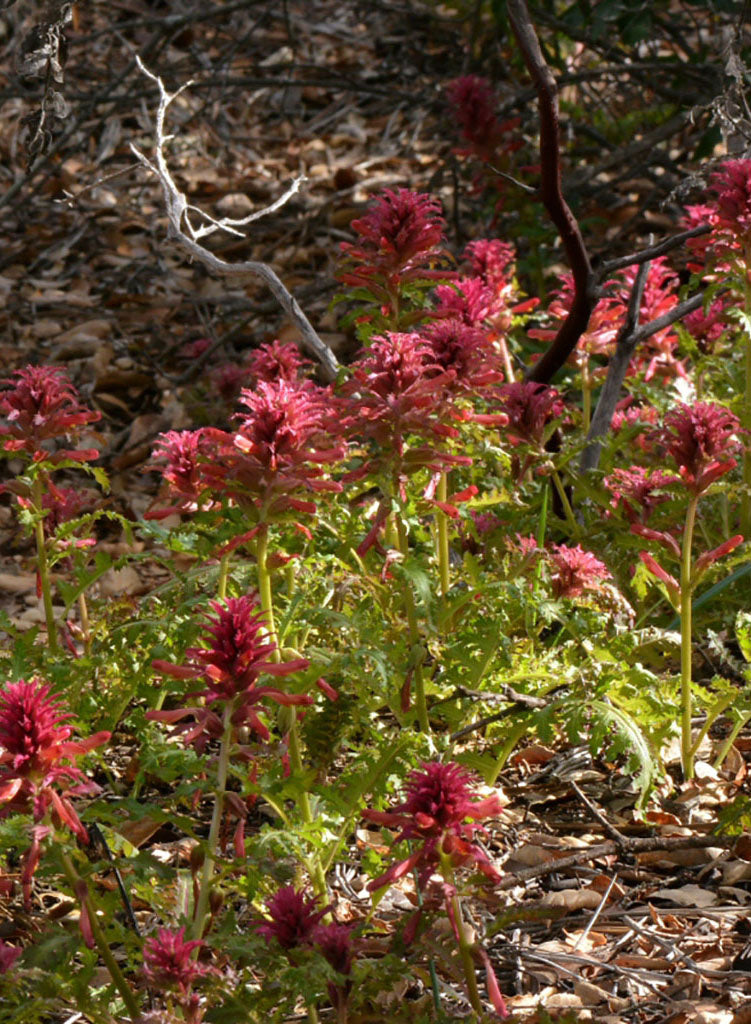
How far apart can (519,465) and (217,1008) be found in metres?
1.67

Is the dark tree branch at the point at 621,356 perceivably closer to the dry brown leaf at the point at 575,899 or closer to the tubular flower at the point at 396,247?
the tubular flower at the point at 396,247

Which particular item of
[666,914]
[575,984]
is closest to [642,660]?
[666,914]

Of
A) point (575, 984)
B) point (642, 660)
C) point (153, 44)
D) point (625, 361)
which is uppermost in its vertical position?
point (153, 44)

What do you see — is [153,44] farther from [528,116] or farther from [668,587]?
[668,587]

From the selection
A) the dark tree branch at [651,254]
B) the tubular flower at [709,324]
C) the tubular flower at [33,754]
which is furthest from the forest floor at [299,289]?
the tubular flower at [709,324]

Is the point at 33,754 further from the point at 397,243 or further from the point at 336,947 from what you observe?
the point at 397,243

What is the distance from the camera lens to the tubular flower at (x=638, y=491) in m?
2.95

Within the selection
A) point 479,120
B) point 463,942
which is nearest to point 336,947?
point 463,942

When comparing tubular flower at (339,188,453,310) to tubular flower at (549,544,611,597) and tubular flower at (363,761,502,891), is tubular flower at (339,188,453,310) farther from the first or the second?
tubular flower at (363,761,502,891)

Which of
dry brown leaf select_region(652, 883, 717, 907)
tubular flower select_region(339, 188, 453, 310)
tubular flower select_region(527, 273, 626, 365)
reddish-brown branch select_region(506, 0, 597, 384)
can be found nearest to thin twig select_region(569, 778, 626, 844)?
dry brown leaf select_region(652, 883, 717, 907)

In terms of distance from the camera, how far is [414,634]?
2375 millimetres

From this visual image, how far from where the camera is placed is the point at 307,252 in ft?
19.3

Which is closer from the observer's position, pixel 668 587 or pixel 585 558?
pixel 668 587

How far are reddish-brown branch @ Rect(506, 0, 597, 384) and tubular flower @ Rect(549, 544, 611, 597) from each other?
80cm
